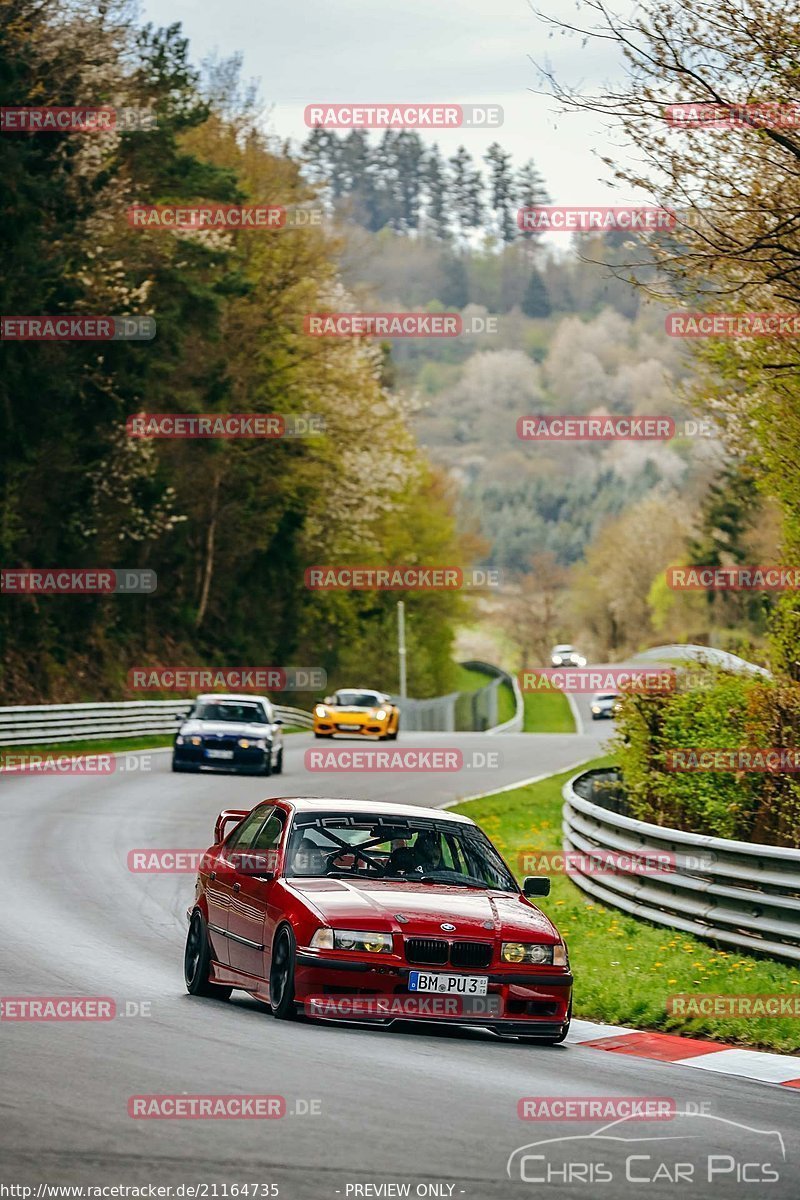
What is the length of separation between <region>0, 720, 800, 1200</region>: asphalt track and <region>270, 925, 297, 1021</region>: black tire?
137mm

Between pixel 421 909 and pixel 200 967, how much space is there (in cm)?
209

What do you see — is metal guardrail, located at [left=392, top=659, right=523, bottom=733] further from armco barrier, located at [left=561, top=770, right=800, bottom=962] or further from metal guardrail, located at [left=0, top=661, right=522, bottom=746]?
armco barrier, located at [left=561, top=770, right=800, bottom=962]

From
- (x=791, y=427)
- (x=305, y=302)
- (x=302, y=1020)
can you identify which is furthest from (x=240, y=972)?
(x=305, y=302)

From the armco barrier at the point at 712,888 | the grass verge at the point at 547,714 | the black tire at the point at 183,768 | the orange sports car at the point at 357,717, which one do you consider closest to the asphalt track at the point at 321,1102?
the armco barrier at the point at 712,888

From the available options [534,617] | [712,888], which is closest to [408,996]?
[712,888]

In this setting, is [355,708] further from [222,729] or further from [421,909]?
[421,909]

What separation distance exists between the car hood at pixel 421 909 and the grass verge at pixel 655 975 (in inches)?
52.9

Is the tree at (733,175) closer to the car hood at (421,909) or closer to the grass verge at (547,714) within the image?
the car hood at (421,909)

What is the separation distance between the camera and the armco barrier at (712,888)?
12836 mm

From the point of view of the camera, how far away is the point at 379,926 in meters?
10.5

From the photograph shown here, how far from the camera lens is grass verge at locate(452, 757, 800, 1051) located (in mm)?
11453

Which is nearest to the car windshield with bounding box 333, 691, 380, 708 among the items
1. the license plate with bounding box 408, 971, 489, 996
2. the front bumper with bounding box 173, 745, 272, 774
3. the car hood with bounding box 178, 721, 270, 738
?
the car hood with bounding box 178, 721, 270, 738

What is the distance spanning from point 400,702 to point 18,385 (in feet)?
104

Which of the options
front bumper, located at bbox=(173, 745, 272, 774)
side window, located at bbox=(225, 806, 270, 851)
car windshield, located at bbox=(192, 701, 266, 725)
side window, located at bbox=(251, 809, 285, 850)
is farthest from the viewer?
car windshield, located at bbox=(192, 701, 266, 725)
